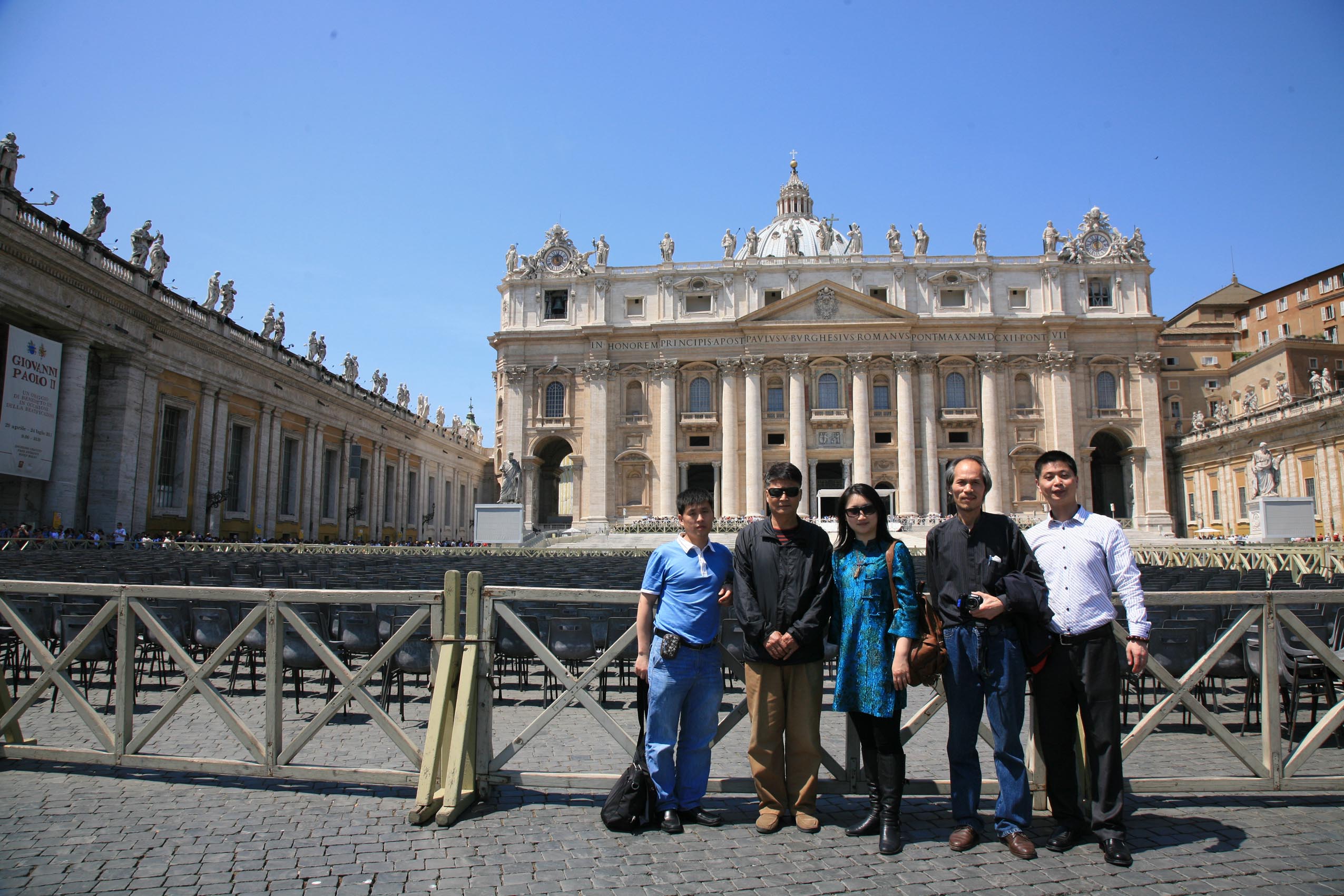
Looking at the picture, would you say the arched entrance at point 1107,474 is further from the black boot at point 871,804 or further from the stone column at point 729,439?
the black boot at point 871,804

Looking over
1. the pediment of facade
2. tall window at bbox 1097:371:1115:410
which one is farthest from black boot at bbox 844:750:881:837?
tall window at bbox 1097:371:1115:410

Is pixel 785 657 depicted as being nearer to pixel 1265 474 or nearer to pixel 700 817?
pixel 700 817

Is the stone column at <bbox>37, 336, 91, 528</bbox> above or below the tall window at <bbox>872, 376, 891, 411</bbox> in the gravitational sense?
below

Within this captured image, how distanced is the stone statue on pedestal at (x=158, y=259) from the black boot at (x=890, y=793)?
29963 mm

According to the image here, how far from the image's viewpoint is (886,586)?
4.53 m

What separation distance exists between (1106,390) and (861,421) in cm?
1688

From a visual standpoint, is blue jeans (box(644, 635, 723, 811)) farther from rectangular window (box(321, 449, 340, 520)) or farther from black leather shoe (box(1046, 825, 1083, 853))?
rectangular window (box(321, 449, 340, 520))

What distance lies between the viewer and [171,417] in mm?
27797

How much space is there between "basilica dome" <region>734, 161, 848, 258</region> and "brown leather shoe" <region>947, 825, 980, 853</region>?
73717mm

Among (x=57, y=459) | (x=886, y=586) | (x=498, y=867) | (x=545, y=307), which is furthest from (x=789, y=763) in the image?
(x=545, y=307)

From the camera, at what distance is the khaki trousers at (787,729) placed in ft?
15.1

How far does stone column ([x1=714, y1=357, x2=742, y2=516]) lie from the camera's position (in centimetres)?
5238

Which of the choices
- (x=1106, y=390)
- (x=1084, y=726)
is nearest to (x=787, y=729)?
(x=1084, y=726)

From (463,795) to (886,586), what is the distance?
2855mm
